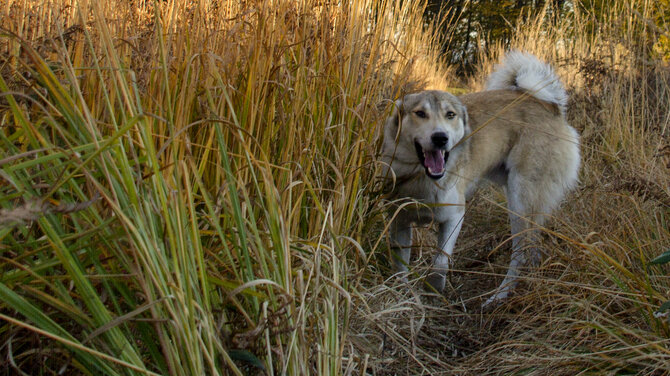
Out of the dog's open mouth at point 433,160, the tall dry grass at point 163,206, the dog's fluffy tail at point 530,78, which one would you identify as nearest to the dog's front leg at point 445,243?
the dog's open mouth at point 433,160

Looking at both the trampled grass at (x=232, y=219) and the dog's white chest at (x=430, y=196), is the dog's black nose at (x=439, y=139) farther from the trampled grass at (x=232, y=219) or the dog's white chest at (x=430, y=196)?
the trampled grass at (x=232, y=219)

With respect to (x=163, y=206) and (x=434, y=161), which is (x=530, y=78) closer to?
(x=434, y=161)

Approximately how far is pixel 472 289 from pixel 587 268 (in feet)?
3.24

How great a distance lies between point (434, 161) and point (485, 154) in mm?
775

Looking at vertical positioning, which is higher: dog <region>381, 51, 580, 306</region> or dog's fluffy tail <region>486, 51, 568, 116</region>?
dog's fluffy tail <region>486, 51, 568, 116</region>

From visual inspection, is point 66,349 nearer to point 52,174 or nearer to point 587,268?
point 52,174

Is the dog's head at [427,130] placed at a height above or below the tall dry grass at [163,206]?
below

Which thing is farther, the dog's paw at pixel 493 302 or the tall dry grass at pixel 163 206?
the dog's paw at pixel 493 302

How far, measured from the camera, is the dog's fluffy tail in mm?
4234

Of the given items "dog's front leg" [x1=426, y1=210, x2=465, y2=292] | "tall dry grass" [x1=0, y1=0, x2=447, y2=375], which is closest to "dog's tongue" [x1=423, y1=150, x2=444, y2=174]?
"dog's front leg" [x1=426, y1=210, x2=465, y2=292]

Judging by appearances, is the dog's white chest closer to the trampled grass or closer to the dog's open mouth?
the dog's open mouth

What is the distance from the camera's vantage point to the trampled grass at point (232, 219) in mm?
1188

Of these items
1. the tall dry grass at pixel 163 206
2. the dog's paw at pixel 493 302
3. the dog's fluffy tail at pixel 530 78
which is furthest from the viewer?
the dog's fluffy tail at pixel 530 78

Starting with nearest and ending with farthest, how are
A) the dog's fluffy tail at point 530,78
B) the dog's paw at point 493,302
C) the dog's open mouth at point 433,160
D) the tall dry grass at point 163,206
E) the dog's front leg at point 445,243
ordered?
1. the tall dry grass at point 163,206
2. the dog's paw at point 493,302
3. the dog's front leg at point 445,243
4. the dog's open mouth at point 433,160
5. the dog's fluffy tail at point 530,78
